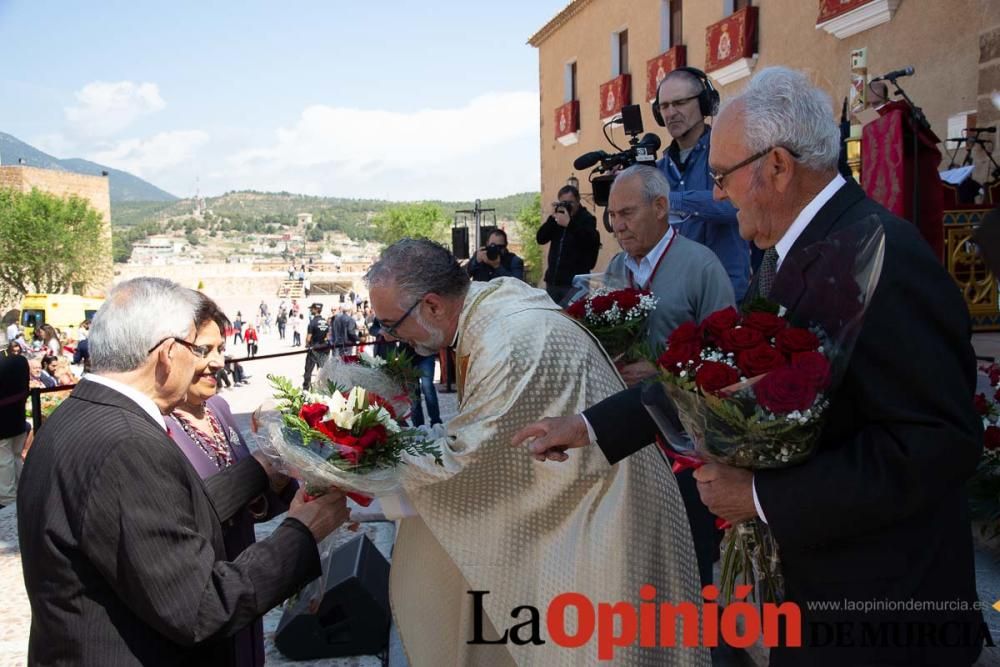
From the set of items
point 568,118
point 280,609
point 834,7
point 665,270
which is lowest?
point 280,609

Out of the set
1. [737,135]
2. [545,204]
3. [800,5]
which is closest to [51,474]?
[737,135]

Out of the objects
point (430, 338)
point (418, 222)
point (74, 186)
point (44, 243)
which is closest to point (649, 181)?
point (430, 338)

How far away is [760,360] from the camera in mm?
1612

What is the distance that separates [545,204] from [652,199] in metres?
26.4

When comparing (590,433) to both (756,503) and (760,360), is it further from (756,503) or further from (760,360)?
(760,360)

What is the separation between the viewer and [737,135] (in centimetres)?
190

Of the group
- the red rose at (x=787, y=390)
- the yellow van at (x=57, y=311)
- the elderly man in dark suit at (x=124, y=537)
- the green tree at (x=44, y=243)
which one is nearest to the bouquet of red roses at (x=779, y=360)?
the red rose at (x=787, y=390)

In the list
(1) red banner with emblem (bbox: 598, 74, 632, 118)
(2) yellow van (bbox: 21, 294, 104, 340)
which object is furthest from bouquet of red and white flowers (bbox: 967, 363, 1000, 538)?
(2) yellow van (bbox: 21, 294, 104, 340)

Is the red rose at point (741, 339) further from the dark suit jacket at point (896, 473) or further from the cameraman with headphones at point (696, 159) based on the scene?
the cameraman with headphones at point (696, 159)

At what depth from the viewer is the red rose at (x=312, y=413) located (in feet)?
8.20

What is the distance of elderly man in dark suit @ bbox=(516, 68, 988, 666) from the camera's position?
1.60 m

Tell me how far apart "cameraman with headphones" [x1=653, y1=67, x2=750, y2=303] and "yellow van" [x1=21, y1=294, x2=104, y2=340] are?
36430mm

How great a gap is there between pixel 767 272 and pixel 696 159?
247cm

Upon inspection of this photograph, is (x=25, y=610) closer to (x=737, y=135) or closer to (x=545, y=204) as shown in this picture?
(x=737, y=135)
